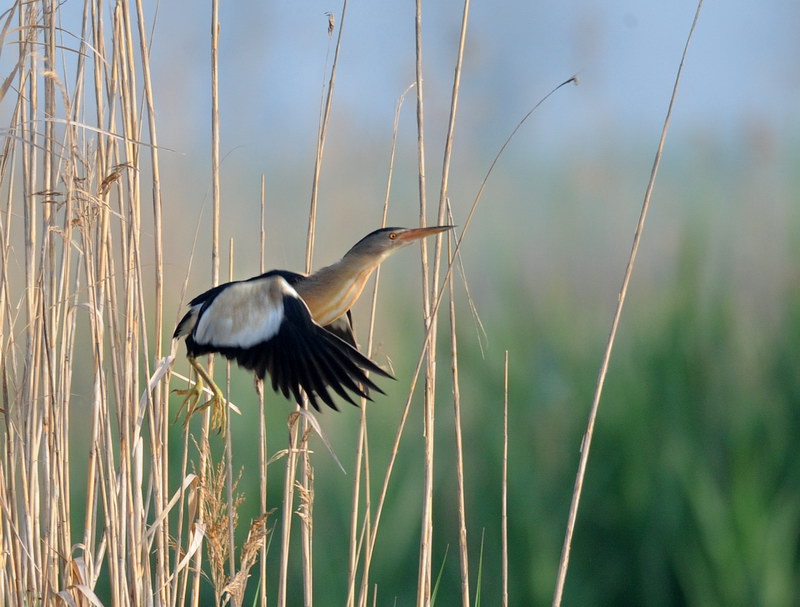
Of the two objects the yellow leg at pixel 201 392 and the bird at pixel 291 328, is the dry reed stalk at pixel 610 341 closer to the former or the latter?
the bird at pixel 291 328

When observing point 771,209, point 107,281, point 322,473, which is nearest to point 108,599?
point 322,473

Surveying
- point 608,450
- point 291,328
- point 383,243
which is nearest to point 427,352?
point 291,328

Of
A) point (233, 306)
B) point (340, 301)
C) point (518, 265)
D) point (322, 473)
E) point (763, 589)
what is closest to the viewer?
point (233, 306)

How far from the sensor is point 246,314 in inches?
50.5

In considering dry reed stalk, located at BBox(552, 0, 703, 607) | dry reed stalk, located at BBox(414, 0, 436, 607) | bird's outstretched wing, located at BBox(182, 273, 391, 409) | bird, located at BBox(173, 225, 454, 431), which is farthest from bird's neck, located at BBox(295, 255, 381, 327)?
dry reed stalk, located at BBox(552, 0, 703, 607)

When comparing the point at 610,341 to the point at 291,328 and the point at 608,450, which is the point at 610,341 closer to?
the point at 291,328

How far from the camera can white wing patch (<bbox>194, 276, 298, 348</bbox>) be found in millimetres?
1274

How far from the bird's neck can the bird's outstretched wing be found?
10cm

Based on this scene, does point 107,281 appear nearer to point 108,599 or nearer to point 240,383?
point 240,383

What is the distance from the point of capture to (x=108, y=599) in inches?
98.7

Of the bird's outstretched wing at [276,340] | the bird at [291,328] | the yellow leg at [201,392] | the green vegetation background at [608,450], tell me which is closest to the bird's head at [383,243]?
the bird at [291,328]

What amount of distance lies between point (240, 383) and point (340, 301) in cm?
102

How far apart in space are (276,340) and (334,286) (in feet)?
0.63

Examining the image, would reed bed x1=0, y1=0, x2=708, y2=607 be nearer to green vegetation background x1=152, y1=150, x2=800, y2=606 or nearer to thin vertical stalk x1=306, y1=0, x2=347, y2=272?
thin vertical stalk x1=306, y1=0, x2=347, y2=272
